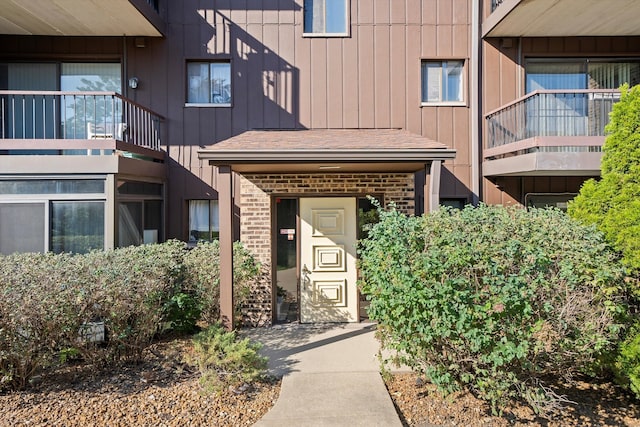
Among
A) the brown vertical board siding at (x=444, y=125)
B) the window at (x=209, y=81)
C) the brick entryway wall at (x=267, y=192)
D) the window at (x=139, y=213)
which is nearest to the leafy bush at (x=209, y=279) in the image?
the brick entryway wall at (x=267, y=192)

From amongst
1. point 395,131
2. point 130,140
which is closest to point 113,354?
point 130,140

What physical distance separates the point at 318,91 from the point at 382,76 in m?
1.23

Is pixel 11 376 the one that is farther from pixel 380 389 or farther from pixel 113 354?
pixel 380 389

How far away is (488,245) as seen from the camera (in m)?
3.67

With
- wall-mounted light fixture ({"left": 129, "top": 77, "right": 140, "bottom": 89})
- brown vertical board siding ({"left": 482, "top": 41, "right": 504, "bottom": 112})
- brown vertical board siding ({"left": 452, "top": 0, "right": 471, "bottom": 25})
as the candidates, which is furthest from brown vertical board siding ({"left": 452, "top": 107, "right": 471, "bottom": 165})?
wall-mounted light fixture ({"left": 129, "top": 77, "right": 140, "bottom": 89})

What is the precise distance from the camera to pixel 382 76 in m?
7.43

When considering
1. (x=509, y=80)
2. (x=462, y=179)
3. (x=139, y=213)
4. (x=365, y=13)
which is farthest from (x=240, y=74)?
(x=509, y=80)

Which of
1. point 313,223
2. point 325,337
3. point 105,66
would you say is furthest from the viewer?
point 105,66

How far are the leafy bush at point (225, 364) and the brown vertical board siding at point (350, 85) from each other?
15.0 feet

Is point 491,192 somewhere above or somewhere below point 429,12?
below

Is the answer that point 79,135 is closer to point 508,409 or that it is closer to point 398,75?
point 398,75

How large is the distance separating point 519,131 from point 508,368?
15.0 feet

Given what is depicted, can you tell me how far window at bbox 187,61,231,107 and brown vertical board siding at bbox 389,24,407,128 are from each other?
3.09 meters

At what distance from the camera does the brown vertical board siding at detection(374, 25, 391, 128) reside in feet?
24.3
